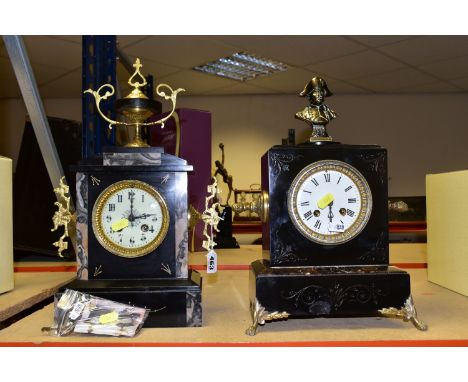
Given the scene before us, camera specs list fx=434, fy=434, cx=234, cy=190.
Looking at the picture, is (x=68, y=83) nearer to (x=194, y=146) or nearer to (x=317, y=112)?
(x=194, y=146)

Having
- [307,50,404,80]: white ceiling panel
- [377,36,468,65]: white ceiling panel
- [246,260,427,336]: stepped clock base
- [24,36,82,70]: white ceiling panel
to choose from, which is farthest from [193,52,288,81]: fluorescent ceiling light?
[246,260,427,336]: stepped clock base

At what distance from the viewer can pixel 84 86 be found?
1.90 metres

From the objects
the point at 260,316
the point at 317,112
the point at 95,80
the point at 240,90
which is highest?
the point at 240,90

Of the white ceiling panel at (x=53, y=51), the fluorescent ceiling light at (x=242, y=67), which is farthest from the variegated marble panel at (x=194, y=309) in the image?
the fluorescent ceiling light at (x=242, y=67)

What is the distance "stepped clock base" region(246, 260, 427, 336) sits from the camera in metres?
1.01

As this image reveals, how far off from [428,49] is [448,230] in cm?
306

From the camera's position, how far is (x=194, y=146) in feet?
6.99

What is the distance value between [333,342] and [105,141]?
4.62 feet

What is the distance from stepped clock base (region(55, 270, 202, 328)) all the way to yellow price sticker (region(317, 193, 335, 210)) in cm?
37

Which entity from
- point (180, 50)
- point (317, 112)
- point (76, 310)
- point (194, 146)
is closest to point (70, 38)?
point (180, 50)

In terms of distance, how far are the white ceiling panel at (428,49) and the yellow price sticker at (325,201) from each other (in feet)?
9.95

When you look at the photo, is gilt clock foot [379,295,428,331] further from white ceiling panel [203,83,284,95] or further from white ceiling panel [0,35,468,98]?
white ceiling panel [203,83,284,95]

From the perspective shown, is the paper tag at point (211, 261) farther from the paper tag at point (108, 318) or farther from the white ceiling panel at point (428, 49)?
the white ceiling panel at point (428, 49)

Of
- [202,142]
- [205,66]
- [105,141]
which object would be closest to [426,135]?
[205,66]
